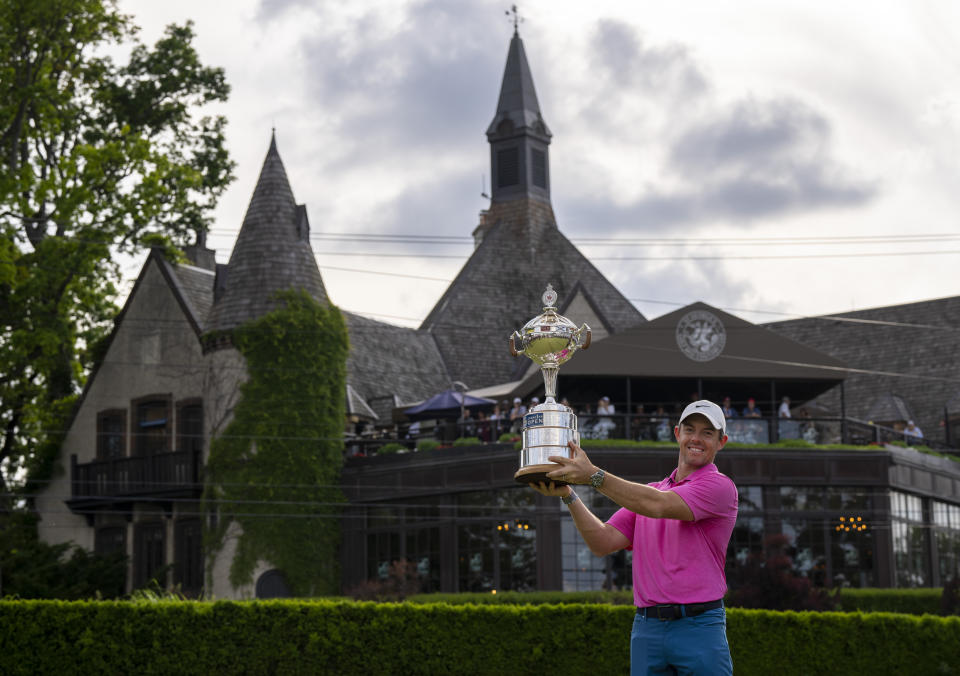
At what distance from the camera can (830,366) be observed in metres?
37.5

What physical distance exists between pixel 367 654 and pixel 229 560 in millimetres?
15371

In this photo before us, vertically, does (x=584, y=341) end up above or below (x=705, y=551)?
above

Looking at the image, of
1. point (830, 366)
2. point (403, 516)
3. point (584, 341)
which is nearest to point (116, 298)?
point (403, 516)

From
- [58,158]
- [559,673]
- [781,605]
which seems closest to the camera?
[559,673]

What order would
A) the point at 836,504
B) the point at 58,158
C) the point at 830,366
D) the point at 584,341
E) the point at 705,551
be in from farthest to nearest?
the point at 58,158 → the point at 830,366 → the point at 836,504 → the point at 584,341 → the point at 705,551

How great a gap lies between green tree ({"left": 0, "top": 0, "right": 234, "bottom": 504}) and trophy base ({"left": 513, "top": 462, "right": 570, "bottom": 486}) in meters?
29.4

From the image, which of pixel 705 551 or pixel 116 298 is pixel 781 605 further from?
pixel 116 298

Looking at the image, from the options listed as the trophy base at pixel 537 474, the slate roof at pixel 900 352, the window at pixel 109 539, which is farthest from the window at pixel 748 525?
the trophy base at pixel 537 474

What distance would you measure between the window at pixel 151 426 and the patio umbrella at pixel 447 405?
6.76 meters

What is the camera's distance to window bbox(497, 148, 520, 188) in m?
53.1

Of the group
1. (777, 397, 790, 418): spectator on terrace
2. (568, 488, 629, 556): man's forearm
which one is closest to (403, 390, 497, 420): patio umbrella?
(777, 397, 790, 418): spectator on terrace

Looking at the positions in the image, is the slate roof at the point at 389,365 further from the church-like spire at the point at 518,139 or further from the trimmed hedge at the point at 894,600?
the trimmed hedge at the point at 894,600

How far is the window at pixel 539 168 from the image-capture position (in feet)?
174

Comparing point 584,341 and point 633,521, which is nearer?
point 633,521
